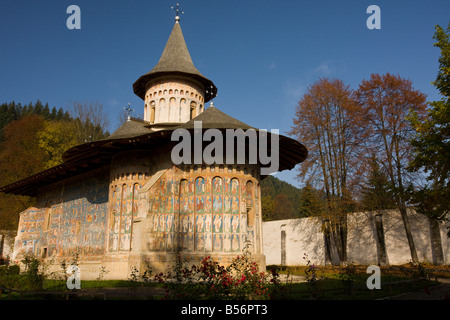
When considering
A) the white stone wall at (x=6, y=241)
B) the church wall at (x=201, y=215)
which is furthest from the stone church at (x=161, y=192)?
the white stone wall at (x=6, y=241)

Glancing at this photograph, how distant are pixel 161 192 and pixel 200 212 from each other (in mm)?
1796

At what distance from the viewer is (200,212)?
42.3 ft

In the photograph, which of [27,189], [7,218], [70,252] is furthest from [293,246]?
[7,218]

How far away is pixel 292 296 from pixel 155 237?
6766mm

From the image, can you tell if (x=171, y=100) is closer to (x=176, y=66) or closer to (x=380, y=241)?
(x=176, y=66)

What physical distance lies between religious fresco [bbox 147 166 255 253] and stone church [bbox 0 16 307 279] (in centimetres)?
4

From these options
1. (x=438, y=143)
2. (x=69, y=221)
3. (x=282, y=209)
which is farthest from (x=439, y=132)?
(x=282, y=209)

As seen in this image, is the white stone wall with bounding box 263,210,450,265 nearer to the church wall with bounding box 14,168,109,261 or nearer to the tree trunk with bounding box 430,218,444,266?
the tree trunk with bounding box 430,218,444,266

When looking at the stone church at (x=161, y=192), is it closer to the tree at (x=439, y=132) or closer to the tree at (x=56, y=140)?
the tree at (x=439, y=132)

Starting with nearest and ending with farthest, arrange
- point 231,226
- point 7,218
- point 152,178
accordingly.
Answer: point 231,226, point 152,178, point 7,218

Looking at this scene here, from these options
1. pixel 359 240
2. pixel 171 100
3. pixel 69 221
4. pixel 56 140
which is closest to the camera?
pixel 171 100

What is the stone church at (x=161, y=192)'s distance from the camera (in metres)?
12.8
